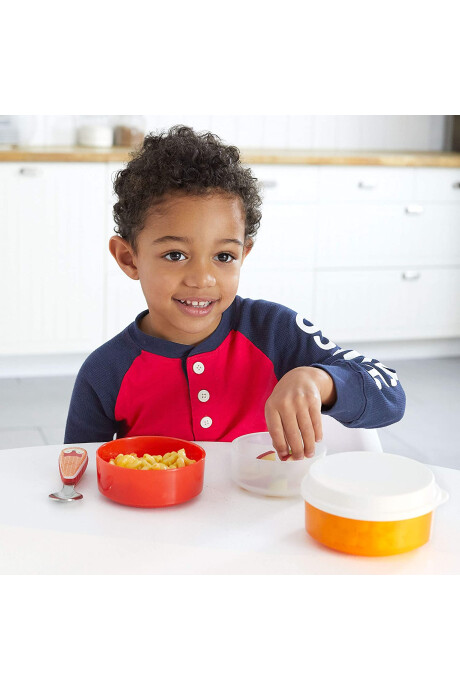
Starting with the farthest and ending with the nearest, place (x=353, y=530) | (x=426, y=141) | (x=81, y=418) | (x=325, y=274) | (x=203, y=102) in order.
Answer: (x=426, y=141)
(x=325, y=274)
(x=81, y=418)
(x=203, y=102)
(x=353, y=530)

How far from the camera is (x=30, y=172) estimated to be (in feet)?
10.9

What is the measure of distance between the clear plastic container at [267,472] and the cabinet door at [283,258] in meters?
2.72

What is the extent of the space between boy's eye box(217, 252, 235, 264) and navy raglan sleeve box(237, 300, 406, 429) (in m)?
0.17

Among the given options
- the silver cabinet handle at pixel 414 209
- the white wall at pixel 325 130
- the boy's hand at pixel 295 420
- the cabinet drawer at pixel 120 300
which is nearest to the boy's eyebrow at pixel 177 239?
the boy's hand at pixel 295 420

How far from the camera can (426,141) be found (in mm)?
4512

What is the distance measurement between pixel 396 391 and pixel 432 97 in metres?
0.37

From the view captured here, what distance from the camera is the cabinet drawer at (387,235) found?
3775 millimetres

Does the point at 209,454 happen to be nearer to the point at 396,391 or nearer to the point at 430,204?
the point at 396,391

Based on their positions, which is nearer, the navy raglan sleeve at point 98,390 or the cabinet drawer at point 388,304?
the navy raglan sleeve at point 98,390

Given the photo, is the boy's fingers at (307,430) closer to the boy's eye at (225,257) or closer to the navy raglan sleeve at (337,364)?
the navy raglan sleeve at (337,364)

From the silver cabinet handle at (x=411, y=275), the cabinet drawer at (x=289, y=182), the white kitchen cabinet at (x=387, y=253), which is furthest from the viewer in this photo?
the silver cabinet handle at (x=411, y=275)

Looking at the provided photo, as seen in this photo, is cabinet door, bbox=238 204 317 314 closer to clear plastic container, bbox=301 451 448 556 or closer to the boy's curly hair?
the boy's curly hair

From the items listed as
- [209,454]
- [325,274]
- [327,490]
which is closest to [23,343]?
[325,274]

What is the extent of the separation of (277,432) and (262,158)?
2746mm
